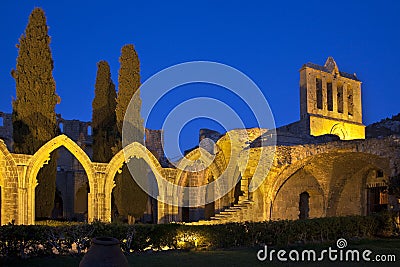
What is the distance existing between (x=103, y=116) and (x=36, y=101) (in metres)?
6.37

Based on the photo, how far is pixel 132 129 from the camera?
2245 cm

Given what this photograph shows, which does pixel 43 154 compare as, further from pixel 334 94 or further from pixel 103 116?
pixel 334 94

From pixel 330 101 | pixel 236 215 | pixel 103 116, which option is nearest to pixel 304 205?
pixel 236 215

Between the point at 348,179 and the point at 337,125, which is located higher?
the point at 337,125

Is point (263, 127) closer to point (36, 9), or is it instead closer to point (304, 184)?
point (304, 184)

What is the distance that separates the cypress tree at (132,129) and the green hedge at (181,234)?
28.0ft

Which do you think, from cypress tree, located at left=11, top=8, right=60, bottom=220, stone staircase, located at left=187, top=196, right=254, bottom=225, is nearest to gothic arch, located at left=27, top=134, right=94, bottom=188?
cypress tree, located at left=11, top=8, right=60, bottom=220

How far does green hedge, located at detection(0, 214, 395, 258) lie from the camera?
38.6ft

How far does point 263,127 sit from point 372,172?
5.18 m

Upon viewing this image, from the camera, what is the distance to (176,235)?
13.5 metres

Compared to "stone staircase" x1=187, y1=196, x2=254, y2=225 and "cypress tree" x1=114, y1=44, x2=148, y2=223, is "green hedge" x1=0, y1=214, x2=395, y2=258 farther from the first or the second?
"cypress tree" x1=114, y1=44, x2=148, y2=223

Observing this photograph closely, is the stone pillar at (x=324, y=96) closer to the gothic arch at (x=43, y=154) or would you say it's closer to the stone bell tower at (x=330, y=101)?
the stone bell tower at (x=330, y=101)

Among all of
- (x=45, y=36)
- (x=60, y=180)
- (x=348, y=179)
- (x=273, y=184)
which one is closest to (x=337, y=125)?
(x=348, y=179)

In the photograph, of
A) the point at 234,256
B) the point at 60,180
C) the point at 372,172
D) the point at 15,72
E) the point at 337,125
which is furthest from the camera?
the point at 337,125
